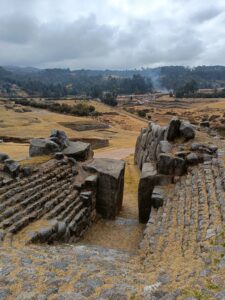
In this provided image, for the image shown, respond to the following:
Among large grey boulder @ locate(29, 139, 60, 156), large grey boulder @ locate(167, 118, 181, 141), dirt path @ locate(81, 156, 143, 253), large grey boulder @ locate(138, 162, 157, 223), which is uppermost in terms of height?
large grey boulder @ locate(167, 118, 181, 141)

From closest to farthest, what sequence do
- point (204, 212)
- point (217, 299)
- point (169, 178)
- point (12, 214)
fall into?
point (217, 299), point (204, 212), point (12, 214), point (169, 178)

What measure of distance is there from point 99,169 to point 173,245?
9460 mm

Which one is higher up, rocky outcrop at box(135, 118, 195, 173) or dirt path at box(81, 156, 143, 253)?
rocky outcrop at box(135, 118, 195, 173)

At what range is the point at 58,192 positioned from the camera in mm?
17281

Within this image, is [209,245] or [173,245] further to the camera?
[173,245]

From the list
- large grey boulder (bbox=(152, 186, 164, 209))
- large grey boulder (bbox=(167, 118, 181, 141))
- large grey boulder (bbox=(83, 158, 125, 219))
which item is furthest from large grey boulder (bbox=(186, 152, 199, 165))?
large grey boulder (bbox=(167, 118, 181, 141))

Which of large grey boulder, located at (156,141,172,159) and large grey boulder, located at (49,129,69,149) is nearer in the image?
large grey boulder, located at (156,141,172,159)

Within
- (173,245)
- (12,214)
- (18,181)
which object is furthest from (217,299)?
(18,181)

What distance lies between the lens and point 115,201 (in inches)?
794

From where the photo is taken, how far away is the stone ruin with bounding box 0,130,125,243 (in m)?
13.7

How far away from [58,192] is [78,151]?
5.67 meters

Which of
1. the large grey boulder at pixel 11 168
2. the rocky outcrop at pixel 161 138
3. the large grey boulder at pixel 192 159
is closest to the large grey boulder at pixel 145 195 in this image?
the rocky outcrop at pixel 161 138

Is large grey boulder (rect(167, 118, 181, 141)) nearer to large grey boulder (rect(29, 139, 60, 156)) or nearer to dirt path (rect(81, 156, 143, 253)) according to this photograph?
dirt path (rect(81, 156, 143, 253))

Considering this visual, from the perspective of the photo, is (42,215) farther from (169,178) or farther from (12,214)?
(169,178)
